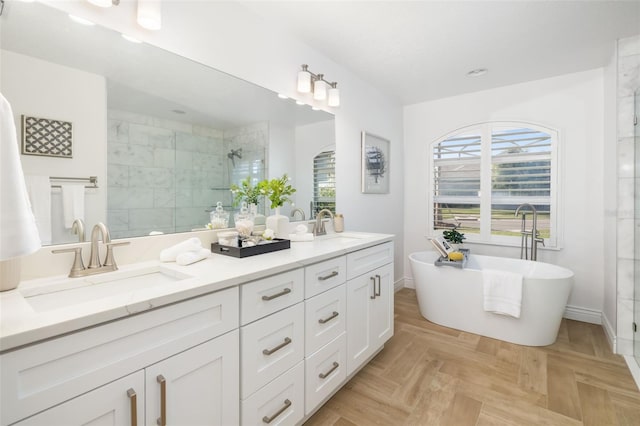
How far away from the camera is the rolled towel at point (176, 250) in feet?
4.62

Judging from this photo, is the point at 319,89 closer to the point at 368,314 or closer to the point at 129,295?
the point at 368,314

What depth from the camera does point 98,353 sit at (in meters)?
0.81

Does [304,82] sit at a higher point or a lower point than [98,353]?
higher

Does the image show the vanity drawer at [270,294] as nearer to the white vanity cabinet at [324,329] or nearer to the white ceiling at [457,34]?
the white vanity cabinet at [324,329]

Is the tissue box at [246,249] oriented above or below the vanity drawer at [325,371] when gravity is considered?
above

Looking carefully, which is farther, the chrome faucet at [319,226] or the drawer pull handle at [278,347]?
the chrome faucet at [319,226]

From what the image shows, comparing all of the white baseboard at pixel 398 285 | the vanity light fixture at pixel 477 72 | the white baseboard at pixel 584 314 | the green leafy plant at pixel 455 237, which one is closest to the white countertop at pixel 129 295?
the green leafy plant at pixel 455 237

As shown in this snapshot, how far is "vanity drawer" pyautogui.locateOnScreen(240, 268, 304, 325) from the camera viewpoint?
120 cm

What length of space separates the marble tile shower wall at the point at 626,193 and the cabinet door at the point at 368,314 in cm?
181

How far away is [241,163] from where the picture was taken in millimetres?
A: 1904

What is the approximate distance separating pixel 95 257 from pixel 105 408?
65cm

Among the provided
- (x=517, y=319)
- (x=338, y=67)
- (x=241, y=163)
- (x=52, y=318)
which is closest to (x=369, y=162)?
(x=338, y=67)

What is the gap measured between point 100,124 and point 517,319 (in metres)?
3.20

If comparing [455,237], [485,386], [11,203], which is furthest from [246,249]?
[455,237]
